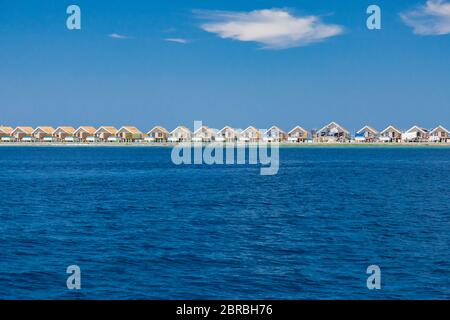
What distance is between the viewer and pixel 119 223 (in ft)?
107

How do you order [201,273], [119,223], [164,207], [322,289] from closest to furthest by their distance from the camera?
1. [322,289]
2. [201,273]
3. [119,223]
4. [164,207]

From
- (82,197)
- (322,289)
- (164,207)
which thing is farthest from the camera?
(82,197)

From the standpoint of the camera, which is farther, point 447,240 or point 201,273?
point 447,240

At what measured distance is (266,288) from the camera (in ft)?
59.9

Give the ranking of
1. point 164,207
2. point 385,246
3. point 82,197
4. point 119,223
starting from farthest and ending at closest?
point 82,197 < point 164,207 < point 119,223 < point 385,246
